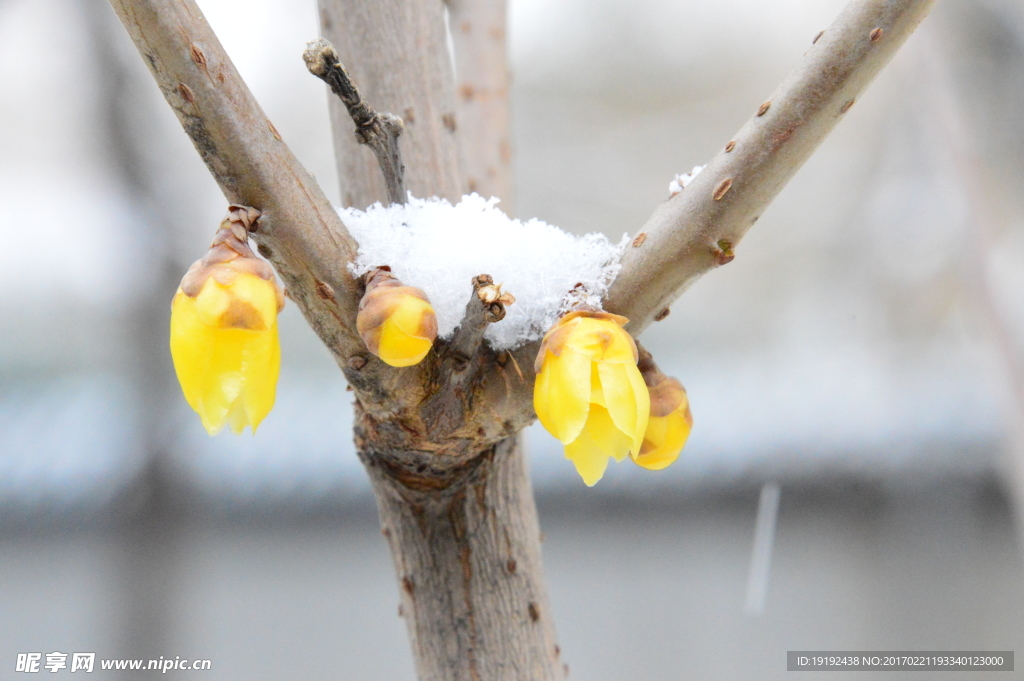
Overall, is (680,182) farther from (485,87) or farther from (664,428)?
(485,87)

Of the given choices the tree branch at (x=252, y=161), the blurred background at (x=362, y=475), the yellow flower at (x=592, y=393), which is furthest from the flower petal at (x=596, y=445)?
the blurred background at (x=362, y=475)

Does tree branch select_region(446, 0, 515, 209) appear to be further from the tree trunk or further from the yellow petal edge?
the yellow petal edge

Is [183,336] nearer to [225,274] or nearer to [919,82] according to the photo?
[225,274]

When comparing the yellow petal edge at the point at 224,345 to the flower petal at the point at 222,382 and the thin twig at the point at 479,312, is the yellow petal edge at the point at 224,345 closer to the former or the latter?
the flower petal at the point at 222,382

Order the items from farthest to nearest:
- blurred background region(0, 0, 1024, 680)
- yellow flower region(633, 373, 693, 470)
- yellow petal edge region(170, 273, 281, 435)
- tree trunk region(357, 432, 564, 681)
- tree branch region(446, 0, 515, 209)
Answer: blurred background region(0, 0, 1024, 680) < tree branch region(446, 0, 515, 209) < tree trunk region(357, 432, 564, 681) < yellow flower region(633, 373, 693, 470) < yellow petal edge region(170, 273, 281, 435)

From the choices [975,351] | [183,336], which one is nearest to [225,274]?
[183,336]

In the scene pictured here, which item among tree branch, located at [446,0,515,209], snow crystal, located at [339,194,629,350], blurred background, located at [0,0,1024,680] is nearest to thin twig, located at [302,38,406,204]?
snow crystal, located at [339,194,629,350]

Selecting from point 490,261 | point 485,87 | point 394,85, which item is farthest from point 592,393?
point 485,87
